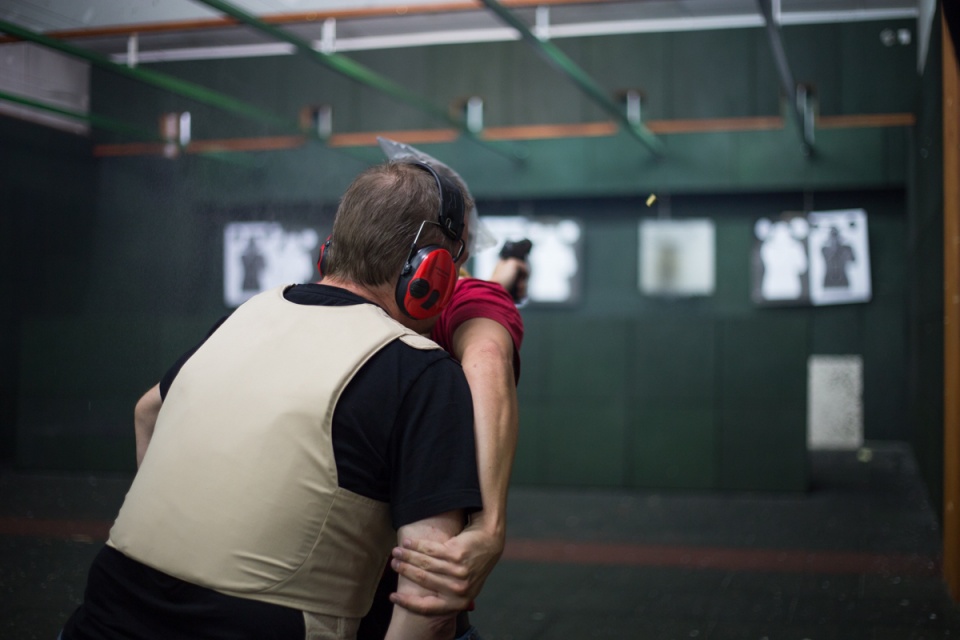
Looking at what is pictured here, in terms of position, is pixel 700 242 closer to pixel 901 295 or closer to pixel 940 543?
pixel 901 295

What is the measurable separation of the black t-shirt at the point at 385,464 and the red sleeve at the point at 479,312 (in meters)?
0.29

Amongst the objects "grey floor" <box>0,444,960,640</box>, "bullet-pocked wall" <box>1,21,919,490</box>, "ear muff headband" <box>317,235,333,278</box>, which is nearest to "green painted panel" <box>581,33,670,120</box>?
"bullet-pocked wall" <box>1,21,919,490</box>

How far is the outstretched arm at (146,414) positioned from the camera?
4.42 ft

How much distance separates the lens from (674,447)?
19.5 feet

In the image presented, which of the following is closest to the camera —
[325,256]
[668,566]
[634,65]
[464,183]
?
[325,256]

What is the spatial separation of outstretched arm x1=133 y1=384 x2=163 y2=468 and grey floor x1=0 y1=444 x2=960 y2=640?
529mm

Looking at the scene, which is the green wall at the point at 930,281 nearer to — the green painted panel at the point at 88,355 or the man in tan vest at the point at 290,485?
the green painted panel at the point at 88,355

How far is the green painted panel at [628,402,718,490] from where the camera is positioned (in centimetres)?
589

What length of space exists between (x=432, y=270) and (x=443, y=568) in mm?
369

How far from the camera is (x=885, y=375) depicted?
25.0ft

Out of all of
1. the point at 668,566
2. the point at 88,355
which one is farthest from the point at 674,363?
the point at 88,355

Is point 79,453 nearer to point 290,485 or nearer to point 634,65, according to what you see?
point 290,485

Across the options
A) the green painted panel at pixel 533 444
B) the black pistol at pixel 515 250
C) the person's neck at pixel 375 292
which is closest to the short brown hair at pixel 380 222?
the person's neck at pixel 375 292

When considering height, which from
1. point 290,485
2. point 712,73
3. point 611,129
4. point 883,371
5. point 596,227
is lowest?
point 883,371
